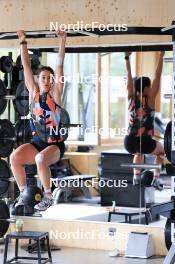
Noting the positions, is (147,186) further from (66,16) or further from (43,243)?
(66,16)

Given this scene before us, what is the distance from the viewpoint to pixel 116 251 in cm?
643

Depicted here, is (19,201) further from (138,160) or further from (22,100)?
(138,160)

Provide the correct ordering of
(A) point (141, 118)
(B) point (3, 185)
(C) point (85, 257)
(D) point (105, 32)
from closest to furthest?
1. (D) point (105, 32)
2. (C) point (85, 257)
3. (A) point (141, 118)
4. (B) point (3, 185)

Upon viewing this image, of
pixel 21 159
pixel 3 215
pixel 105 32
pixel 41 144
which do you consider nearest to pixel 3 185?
pixel 3 215

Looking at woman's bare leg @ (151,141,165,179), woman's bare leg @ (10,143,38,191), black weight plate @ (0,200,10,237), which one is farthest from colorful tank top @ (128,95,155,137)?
black weight plate @ (0,200,10,237)

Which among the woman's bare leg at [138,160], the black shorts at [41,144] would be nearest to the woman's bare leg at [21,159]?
the black shorts at [41,144]

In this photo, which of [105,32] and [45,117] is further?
[45,117]

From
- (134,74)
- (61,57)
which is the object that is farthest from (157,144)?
(61,57)

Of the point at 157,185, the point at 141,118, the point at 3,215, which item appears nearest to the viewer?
the point at 157,185

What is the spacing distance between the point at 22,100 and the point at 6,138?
0.44 m

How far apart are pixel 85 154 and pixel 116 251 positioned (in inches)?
41.7

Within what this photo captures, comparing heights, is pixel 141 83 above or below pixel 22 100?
above

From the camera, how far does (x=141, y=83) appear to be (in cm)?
659

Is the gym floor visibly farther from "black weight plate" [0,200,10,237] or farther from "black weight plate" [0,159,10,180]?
"black weight plate" [0,159,10,180]
